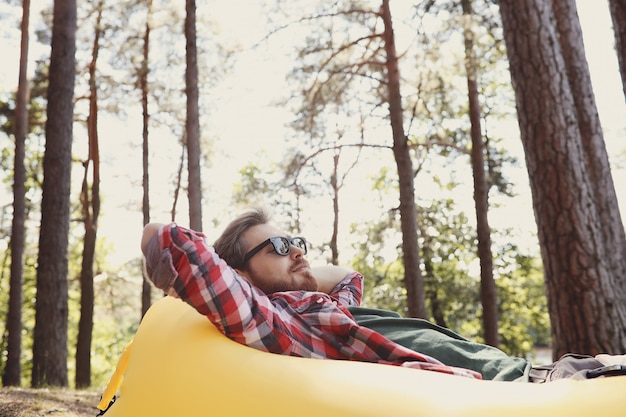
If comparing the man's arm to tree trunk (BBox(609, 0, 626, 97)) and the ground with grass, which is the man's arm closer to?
the ground with grass

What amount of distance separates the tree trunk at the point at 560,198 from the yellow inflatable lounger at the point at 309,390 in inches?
80.8

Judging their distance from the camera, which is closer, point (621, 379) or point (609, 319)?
point (621, 379)

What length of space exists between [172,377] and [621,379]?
43.4 inches

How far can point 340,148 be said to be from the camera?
26.9ft

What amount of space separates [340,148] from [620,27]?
470 centimetres

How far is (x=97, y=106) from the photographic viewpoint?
10.6 meters

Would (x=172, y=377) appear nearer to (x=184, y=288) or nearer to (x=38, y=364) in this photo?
(x=184, y=288)

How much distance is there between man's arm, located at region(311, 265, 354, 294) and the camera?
2582mm

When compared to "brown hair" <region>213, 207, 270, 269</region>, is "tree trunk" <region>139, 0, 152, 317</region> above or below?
above

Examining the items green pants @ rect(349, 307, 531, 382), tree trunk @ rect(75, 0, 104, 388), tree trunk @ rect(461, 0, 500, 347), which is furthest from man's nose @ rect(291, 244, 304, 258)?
tree trunk @ rect(75, 0, 104, 388)

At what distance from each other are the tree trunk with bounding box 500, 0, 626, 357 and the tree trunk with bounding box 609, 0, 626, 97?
1.71 feet

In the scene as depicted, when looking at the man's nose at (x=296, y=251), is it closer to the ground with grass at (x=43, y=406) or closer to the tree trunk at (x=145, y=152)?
the ground with grass at (x=43, y=406)

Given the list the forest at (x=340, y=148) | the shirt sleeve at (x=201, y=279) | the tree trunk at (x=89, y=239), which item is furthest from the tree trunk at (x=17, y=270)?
the shirt sleeve at (x=201, y=279)

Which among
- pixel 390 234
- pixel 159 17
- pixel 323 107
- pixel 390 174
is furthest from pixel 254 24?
pixel 390 174
